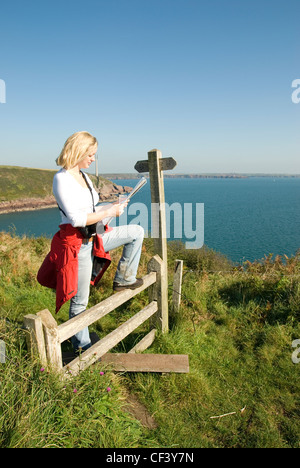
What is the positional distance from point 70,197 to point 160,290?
7.40 ft

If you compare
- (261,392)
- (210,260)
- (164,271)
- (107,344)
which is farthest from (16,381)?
(210,260)

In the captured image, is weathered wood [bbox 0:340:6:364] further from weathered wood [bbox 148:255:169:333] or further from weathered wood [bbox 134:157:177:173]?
weathered wood [bbox 134:157:177:173]

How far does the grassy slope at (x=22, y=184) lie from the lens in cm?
8012

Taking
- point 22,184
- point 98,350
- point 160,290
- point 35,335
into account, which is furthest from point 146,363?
point 22,184

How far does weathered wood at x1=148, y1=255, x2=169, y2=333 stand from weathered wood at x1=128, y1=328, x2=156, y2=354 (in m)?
0.18

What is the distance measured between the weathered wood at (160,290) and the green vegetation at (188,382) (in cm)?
27

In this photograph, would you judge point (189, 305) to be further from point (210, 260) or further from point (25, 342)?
point (210, 260)

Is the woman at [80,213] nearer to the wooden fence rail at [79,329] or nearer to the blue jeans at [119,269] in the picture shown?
the blue jeans at [119,269]

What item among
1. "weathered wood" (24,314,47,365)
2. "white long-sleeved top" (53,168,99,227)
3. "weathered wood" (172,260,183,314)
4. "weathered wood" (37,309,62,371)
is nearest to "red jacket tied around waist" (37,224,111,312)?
"white long-sleeved top" (53,168,99,227)

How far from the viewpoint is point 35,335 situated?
7.38ft

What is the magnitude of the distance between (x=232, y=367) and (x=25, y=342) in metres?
2.84

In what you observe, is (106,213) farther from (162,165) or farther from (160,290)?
(160,290)

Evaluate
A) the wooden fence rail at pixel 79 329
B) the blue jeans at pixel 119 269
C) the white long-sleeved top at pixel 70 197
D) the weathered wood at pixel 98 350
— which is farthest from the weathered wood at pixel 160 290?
the white long-sleeved top at pixel 70 197

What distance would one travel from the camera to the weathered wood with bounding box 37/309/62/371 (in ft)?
7.63
